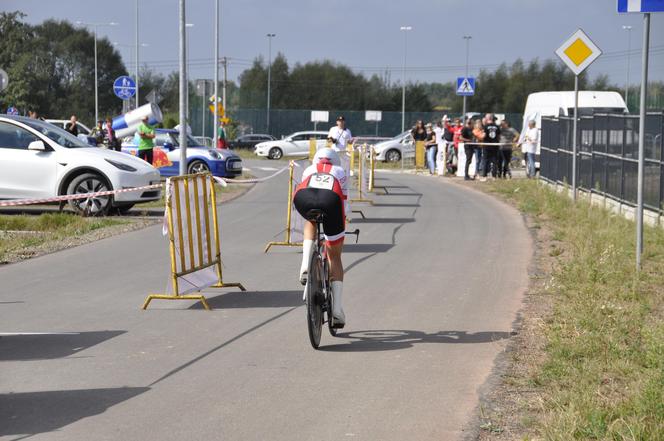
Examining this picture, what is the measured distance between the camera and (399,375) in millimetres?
7414

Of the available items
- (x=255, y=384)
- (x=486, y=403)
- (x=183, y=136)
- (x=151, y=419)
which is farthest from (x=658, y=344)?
(x=183, y=136)

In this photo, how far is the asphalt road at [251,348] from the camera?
623 cm

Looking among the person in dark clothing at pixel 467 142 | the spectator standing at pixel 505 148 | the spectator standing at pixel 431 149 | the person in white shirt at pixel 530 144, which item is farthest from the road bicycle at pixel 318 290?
the spectator standing at pixel 431 149

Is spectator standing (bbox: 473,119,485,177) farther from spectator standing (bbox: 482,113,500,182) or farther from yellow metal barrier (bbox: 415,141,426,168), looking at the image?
yellow metal barrier (bbox: 415,141,426,168)

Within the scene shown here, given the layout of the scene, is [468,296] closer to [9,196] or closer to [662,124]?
[662,124]

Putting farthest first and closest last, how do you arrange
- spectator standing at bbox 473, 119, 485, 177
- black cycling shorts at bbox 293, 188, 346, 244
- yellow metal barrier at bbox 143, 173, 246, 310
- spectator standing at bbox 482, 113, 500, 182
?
spectator standing at bbox 473, 119, 485, 177 → spectator standing at bbox 482, 113, 500, 182 → yellow metal barrier at bbox 143, 173, 246, 310 → black cycling shorts at bbox 293, 188, 346, 244

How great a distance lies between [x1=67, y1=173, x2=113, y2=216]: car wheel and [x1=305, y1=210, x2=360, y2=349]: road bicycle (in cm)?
1045

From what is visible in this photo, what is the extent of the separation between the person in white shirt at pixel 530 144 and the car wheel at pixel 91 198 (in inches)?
606

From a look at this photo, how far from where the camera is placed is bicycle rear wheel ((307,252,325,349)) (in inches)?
314

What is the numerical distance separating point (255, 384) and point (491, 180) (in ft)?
A: 81.3

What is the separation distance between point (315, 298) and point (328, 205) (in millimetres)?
741

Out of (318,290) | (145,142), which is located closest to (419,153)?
(145,142)

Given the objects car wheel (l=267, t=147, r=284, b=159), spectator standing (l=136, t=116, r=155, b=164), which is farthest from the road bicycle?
car wheel (l=267, t=147, r=284, b=159)

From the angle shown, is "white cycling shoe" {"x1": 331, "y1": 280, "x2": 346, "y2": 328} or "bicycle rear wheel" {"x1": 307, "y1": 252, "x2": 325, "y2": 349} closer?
"bicycle rear wheel" {"x1": 307, "y1": 252, "x2": 325, "y2": 349}
